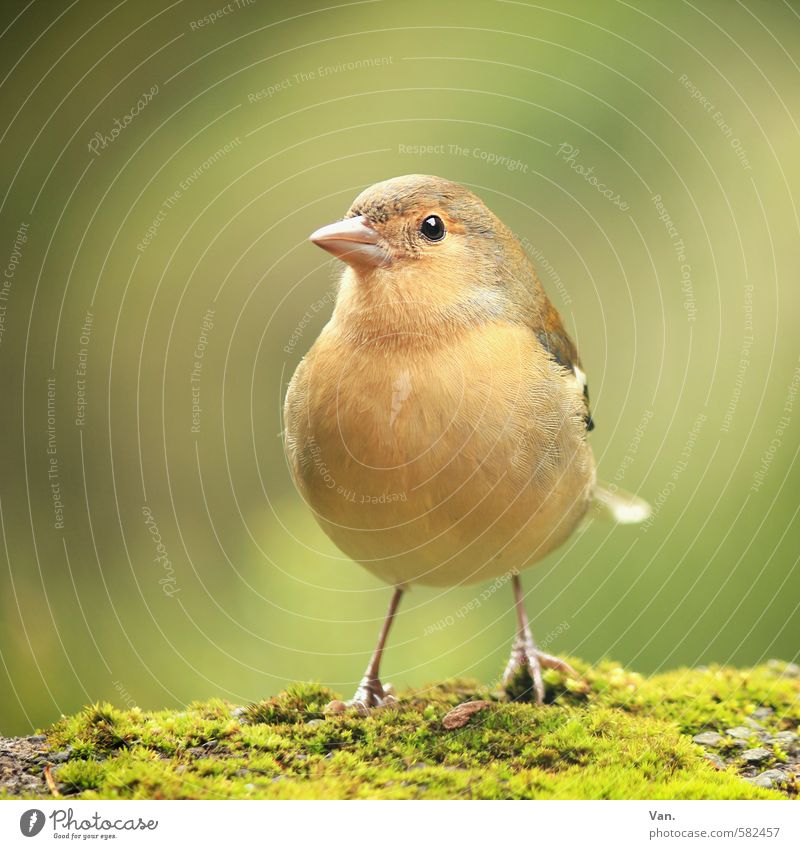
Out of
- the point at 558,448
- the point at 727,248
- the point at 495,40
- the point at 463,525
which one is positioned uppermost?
the point at 495,40

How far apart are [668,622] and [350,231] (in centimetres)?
226

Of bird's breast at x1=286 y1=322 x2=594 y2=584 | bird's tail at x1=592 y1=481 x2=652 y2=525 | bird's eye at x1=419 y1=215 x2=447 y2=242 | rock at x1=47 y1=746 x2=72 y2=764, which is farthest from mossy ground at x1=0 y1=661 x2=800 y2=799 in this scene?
bird's eye at x1=419 y1=215 x2=447 y2=242

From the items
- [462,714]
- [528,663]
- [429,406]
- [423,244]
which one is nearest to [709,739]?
[528,663]

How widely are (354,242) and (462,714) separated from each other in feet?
5.04

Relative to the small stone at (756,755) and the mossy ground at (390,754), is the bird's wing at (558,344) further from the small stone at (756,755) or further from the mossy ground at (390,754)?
the small stone at (756,755)

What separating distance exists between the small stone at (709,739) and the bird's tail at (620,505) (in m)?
0.86

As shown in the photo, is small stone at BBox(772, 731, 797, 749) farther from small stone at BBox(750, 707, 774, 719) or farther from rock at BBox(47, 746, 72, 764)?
rock at BBox(47, 746, 72, 764)

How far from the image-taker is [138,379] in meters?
3.35

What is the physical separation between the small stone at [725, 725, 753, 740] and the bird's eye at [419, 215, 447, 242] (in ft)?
6.59

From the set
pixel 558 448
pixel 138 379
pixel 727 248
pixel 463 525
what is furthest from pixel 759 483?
pixel 138 379

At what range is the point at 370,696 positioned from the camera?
3.33 meters

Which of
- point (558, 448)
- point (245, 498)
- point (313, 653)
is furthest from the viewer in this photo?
point (313, 653)

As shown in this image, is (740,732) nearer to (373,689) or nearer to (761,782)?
(761,782)
